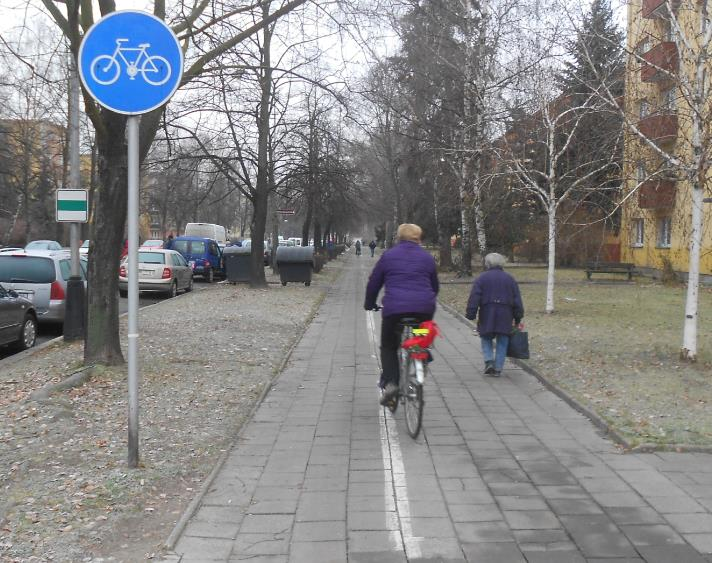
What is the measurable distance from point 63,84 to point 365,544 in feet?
27.3

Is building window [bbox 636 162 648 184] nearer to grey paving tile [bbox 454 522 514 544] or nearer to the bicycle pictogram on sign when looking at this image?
grey paving tile [bbox 454 522 514 544]

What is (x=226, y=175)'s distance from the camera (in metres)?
23.5

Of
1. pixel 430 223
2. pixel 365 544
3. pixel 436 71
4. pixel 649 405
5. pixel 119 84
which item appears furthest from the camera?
pixel 430 223

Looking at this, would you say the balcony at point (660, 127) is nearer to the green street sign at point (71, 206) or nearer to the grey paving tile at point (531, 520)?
the grey paving tile at point (531, 520)

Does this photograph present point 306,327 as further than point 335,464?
Yes

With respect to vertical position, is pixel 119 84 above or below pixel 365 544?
above

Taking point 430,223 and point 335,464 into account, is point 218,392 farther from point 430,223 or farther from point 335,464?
point 430,223

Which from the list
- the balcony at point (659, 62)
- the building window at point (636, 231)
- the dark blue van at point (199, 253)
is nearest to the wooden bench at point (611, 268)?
the dark blue van at point (199, 253)

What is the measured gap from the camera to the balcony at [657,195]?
396 inches

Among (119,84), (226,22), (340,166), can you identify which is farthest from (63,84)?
(340,166)

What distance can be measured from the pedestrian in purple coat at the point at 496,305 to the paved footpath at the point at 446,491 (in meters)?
1.26

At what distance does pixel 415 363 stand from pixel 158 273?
17471mm

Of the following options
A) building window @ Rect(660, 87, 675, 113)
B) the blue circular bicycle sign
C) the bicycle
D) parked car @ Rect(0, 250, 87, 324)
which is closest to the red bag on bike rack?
the bicycle

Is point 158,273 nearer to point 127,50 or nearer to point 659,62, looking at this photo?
point 659,62
